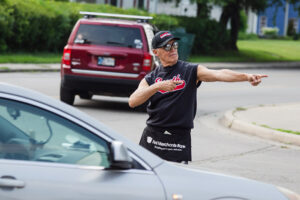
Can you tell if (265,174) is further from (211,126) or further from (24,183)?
(24,183)

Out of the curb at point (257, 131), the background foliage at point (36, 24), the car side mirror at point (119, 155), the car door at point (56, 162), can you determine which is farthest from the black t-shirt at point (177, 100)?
the background foliage at point (36, 24)

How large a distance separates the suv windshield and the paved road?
1.38 m

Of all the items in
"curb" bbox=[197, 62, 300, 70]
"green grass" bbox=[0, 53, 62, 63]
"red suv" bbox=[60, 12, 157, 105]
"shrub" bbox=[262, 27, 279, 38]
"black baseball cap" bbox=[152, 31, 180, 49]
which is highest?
"black baseball cap" bbox=[152, 31, 180, 49]

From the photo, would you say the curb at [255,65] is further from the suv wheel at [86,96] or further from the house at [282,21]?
the house at [282,21]

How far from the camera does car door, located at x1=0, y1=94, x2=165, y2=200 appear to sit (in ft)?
13.4

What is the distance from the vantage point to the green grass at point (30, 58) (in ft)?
85.0

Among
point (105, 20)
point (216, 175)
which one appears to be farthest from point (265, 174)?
point (105, 20)

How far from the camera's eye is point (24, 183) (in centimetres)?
405

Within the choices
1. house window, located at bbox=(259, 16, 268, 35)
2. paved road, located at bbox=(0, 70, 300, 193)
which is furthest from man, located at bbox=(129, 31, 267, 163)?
house window, located at bbox=(259, 16, 268, 35)

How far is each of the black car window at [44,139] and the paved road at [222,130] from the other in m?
0.90

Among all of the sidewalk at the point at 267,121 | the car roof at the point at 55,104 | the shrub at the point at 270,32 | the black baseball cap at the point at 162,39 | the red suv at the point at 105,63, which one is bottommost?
the shrub at the point at 270,32

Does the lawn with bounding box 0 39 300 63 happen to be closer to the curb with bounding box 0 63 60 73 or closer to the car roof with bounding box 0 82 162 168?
the curb with bounding box 0 63 60 73

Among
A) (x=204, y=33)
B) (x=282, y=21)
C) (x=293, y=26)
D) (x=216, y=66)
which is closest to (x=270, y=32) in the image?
(x=282, y=21)

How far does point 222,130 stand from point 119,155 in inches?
363
